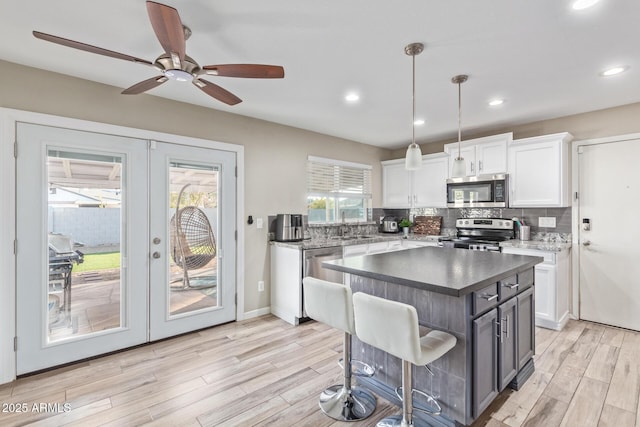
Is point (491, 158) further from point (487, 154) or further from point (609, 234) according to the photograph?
point (609, 234)

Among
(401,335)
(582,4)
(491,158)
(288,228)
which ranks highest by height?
(582,4)

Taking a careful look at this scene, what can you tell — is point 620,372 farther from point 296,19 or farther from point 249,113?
point 249,113

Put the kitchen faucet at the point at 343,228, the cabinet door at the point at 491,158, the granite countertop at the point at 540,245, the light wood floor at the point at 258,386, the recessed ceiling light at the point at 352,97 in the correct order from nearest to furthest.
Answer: the light wood floor at the point at 258,386 < the recessed ceiling light at the point at 352,97 < the granite countertop at the point at 540,245 < the cabinet door at the point at 491,158 < the kitchen faucet at the point at 343,228

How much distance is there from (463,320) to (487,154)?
3.10 m

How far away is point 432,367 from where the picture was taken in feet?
6.23

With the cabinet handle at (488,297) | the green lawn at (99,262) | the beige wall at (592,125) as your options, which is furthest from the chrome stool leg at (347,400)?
the beige wall at (592,125)

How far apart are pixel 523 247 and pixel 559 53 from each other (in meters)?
2.06

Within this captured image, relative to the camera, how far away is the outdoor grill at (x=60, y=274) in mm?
2590

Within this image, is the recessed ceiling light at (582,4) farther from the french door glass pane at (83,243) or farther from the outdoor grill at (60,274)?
the outdoor grill at (60,274)

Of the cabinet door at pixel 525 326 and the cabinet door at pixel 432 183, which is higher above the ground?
the cabinet door at pixel 432 183

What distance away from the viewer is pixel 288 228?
12.9ft

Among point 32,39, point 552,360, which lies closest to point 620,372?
point 552,360

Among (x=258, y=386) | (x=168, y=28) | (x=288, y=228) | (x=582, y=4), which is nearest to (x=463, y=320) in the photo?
(x=258, y=386)

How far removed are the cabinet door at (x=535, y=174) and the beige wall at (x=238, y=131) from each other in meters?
2.26
